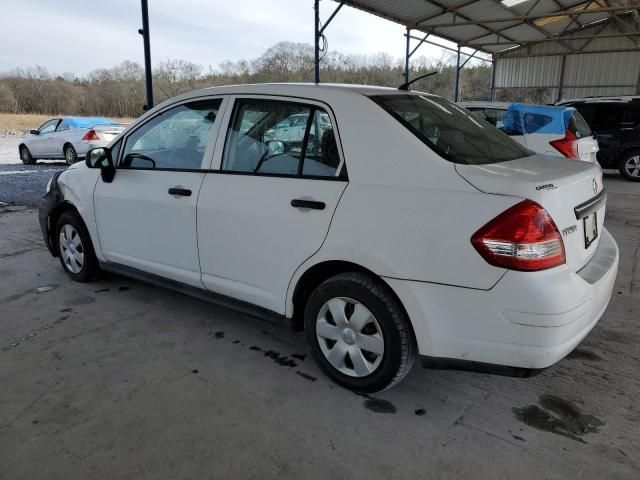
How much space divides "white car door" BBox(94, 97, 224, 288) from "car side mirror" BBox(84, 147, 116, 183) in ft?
0.14

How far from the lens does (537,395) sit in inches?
101

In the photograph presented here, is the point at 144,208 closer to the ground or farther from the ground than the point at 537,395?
farther from the ground

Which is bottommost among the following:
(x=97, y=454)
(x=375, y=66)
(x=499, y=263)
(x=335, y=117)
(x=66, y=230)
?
(x=97, y=454)

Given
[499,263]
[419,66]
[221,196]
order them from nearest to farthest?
[499,263] → [221,196] → [419,66]

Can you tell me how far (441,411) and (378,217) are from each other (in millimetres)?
1055

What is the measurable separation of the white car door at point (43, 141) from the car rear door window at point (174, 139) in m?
11.9

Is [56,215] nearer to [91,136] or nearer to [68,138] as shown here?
[91,136]

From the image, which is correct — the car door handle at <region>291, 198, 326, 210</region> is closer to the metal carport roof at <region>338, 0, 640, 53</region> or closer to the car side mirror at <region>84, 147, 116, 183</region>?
the car side mirror at <region>84, 147, 116, 183</region>

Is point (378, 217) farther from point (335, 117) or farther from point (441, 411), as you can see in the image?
point (441, 411)

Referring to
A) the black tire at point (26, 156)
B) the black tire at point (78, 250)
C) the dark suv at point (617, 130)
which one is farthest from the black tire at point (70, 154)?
the dark suv at point (617, 130)

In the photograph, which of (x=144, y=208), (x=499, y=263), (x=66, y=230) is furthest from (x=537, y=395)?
(x=66, y=230)

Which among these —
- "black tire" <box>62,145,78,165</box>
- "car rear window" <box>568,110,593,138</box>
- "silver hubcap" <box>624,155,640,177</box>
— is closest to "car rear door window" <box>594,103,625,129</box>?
"silver hubcap" <box>624,155,640,177</box>

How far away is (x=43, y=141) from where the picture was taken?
1370 cm

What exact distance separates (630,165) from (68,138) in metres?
14.1
